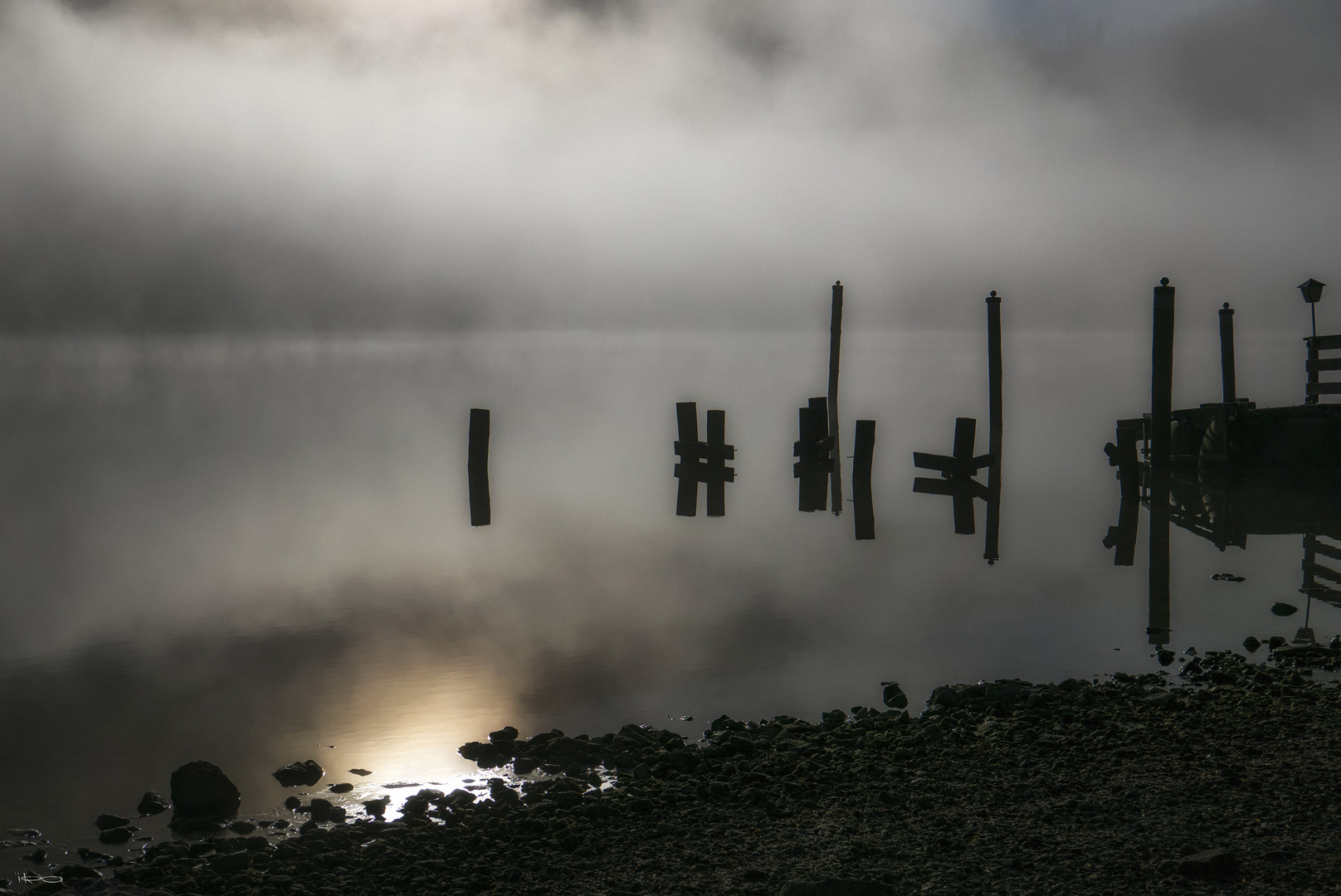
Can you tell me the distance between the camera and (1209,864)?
4.87m

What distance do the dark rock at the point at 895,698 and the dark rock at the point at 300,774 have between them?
5.01 m

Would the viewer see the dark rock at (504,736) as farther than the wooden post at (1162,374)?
No

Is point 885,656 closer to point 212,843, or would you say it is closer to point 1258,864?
point 1258,864

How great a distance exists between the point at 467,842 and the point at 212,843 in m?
1.75

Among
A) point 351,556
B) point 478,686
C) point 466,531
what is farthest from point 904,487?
point 478,686

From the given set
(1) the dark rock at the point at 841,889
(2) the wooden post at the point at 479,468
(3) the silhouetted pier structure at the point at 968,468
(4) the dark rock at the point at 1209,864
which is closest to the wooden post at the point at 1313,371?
(3) the silhouetted pier structure at the point at 968,468

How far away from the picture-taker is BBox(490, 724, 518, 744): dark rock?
8.38 metres

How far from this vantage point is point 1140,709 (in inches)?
305

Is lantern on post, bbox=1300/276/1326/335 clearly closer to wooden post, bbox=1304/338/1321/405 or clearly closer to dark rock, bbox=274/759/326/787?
wooden post, bbox=1304/338/1321/405

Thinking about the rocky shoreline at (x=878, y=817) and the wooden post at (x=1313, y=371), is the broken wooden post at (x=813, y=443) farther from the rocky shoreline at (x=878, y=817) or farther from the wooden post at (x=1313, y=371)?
the rocky shoreline at (x=878, y=817)

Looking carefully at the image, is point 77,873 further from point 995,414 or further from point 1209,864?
point 995,414

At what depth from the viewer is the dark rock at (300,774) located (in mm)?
7945

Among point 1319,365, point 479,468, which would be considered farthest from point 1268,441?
point 479,468

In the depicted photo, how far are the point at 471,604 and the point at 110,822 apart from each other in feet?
23.5
